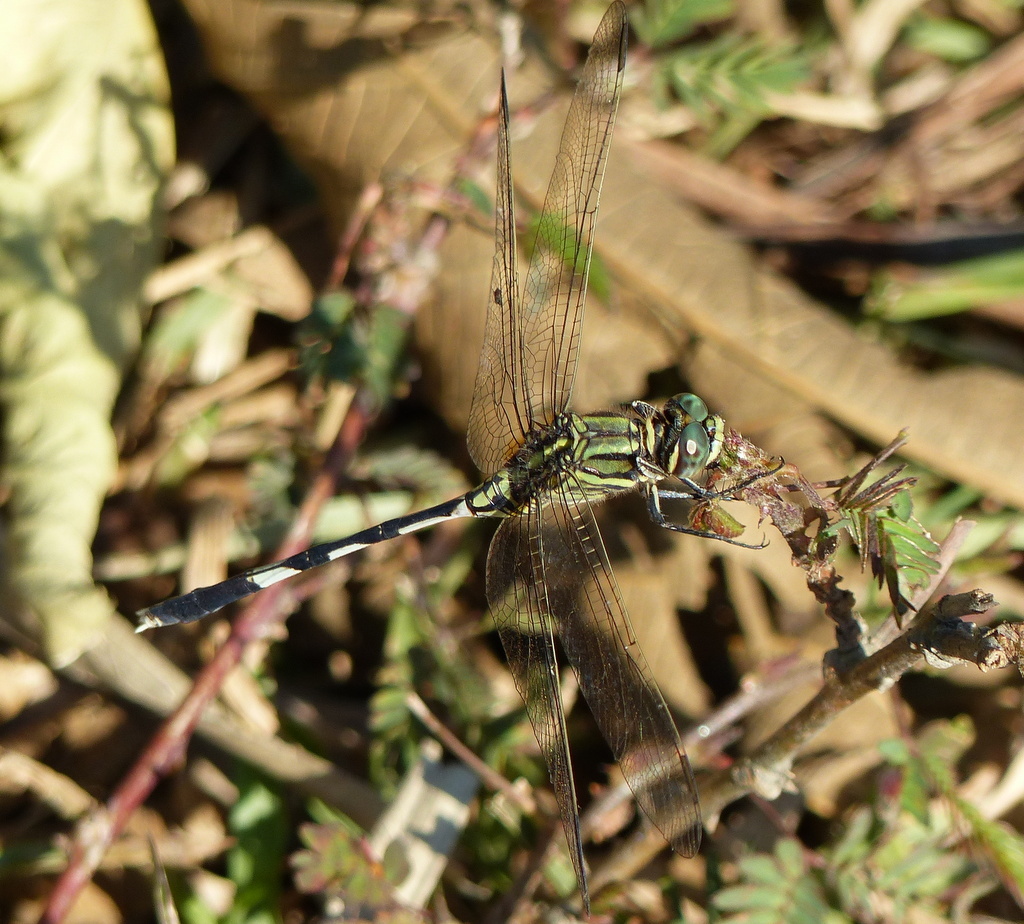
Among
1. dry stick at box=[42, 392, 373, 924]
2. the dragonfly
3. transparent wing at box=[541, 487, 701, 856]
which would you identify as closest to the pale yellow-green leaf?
dry stick at box=[42, 392, 373, 924]

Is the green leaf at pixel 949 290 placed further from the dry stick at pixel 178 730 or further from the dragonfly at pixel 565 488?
the dry stick at pixel 178 730

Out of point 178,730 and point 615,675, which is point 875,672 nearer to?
point 615,675

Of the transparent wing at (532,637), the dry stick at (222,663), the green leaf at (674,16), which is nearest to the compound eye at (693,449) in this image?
the transparent wing at (532,637)

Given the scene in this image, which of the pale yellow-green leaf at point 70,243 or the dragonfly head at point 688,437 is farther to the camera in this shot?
the pale yellow-green leaf at point 70,243

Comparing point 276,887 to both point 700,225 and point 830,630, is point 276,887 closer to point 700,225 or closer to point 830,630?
point 830,630

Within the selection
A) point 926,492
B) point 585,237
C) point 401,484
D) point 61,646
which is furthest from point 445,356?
point 926,492

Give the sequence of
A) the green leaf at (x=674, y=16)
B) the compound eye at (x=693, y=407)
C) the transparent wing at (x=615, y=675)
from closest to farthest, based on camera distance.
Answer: the transparent wing at (x=615, y=675) → the compound eye at (x=693, y=407) → the green leaf at (x=674, y=16)

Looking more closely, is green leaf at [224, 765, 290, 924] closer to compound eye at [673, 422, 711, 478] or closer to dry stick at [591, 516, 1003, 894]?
dry stick at [591, 516, 1003, 894]
